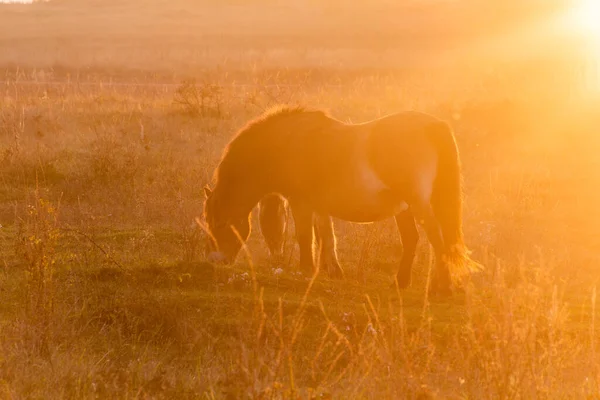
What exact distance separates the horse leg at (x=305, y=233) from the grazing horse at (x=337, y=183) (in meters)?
0.01

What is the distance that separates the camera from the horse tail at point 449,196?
7230 mm

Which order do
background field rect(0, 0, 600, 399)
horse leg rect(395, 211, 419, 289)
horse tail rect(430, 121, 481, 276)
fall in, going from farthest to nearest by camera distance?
1. horse leg rect(395, 211, 419, 289)
2. horse tail rect(430, 121, 481, 276)
3. background field rect(0, 0, 600, 399)

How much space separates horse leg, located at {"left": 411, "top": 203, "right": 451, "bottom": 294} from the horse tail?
8 cm

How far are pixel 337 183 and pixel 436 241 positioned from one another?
1131mm

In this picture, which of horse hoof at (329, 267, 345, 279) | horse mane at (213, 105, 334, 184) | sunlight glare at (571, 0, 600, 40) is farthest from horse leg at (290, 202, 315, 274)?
sunlight glare at (571, 0, 600, 40)

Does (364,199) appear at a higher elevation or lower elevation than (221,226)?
higher

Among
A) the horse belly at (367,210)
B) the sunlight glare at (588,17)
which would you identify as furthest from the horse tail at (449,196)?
the sunlight glare at (588,17)

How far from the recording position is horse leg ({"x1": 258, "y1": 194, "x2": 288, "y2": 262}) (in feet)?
28.0

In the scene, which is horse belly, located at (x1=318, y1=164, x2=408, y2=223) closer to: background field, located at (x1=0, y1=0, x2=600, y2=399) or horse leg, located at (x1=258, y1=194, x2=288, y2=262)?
background field, located at (x1=0, y1=0, x2=600, y2=399)

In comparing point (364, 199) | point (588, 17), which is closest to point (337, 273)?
point (364, 199)

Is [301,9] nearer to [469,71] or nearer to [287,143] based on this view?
[469,71]

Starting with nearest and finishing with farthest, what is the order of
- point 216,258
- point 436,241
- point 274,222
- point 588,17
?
point 436,241 → point 216,258 → point 274,222 → point 588,17

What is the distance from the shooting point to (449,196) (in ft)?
24.1

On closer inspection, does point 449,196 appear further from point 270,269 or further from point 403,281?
point 270,269
